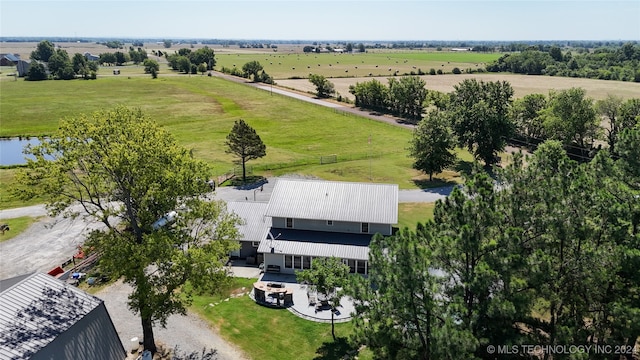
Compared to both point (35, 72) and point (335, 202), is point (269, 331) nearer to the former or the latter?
point (335, 202)

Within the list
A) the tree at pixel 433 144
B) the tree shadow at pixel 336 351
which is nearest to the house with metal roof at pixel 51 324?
the tree shadow at pixel 336 351

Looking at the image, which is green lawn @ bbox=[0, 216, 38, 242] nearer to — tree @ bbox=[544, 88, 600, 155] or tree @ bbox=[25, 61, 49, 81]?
tree @ bbox=[544, 88, 600, 155]

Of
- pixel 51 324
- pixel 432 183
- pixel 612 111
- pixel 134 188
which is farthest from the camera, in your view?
pixel 612 111

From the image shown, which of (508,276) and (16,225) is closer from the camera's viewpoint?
(508,276)

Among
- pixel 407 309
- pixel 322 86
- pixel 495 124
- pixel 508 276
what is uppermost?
pixel 322 86

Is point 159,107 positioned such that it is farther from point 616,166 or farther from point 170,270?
point 616,166

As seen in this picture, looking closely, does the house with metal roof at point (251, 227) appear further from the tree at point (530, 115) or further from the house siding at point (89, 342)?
the tree at point (530, 115)

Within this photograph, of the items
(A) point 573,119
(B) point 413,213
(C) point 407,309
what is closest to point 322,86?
(A) point 573,119

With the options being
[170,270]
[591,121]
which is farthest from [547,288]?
[591,121]

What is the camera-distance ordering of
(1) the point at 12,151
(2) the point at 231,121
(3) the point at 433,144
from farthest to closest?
(2) the point at 231,121
(1) the point at 12,151
(3) the point at 433,144
